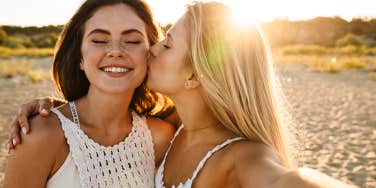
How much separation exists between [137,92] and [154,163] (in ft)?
1.80

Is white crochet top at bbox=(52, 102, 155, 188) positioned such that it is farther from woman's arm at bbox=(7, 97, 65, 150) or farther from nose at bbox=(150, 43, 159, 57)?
nose at bbox=(150, 43, 159, 57)

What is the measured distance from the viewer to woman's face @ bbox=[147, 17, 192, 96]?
278cm

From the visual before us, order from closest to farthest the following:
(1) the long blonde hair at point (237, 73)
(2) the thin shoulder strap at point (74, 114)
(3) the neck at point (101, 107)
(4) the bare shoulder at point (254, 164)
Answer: (4) the bare shoulder at point (254, 164) < (1) the long blonde hair at point (237, 73) < (2) the thin shoulder strap at point (74, 114) < (3) the neck at point (101, 107)

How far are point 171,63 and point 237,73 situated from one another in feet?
1.39

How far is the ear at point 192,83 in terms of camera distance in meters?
2.79

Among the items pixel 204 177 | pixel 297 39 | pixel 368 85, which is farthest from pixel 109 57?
pixel 297 39

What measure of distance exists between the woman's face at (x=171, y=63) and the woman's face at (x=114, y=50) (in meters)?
0.12

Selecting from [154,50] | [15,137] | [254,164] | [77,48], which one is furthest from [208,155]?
[77,48]

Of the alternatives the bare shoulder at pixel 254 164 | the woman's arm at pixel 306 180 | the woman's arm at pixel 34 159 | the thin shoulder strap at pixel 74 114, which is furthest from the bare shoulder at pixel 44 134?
the woman's arm at pixel 306 180

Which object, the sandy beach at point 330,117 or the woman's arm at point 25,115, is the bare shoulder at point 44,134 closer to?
the woman's arm at point 25,115

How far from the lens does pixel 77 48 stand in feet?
10.6

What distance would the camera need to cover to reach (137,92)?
3.59 m

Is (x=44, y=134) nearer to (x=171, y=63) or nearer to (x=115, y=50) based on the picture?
(x=115, y=50)

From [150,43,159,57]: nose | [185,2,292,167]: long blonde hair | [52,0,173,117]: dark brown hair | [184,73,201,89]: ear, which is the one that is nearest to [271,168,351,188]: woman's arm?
[185,2,292,167]: long blonde hair
